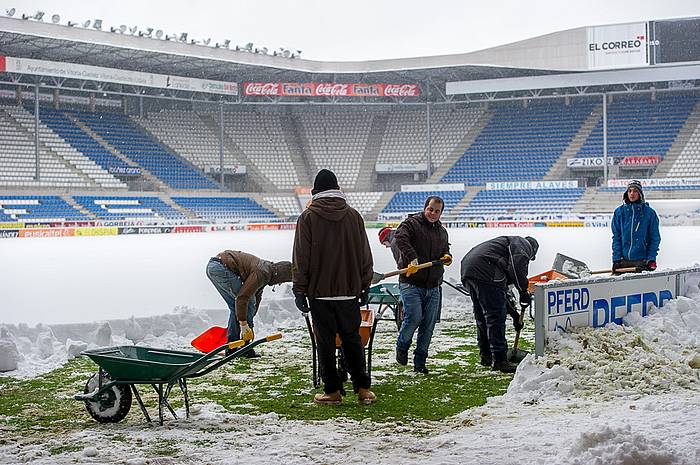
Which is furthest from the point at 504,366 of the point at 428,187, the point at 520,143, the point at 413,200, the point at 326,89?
the point at 326,89

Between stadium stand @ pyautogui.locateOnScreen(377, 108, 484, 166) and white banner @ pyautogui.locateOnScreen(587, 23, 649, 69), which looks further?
stadium stand @ pyautogui.locateOnScreen(377, 108, 484, 166)

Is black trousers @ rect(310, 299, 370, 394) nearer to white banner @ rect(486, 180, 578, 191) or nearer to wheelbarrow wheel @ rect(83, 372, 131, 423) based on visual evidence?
wheelbarrow wheel @ rect(83, 372, 131, 423)

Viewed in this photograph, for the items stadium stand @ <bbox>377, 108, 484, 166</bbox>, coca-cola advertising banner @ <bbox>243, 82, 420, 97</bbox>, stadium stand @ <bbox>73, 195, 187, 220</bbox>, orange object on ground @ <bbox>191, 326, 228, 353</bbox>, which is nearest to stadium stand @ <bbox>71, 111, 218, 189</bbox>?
stadium stand @ <bbox>73, 195, 187, 220</bbox>

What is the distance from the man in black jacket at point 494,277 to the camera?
21.4 feet

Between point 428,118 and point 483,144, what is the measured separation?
3.52 metres

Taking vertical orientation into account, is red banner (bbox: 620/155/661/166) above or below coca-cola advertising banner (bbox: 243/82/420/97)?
below

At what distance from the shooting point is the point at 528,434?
4.17m

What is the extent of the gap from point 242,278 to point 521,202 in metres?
35.8

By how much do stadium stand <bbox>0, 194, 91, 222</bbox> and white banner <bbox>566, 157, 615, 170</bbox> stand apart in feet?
79.5

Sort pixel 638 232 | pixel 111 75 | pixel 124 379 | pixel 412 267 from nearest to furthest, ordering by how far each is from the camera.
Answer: pixel 124 379 < pixel 412 267 < pixel 638 232 < pixel 111 75

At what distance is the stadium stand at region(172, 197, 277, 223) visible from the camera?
40.3 m

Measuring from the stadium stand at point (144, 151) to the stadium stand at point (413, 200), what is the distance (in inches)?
375

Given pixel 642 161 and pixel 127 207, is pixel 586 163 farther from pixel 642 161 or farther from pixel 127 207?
pixel 127 207

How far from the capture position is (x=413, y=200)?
43031 mm
